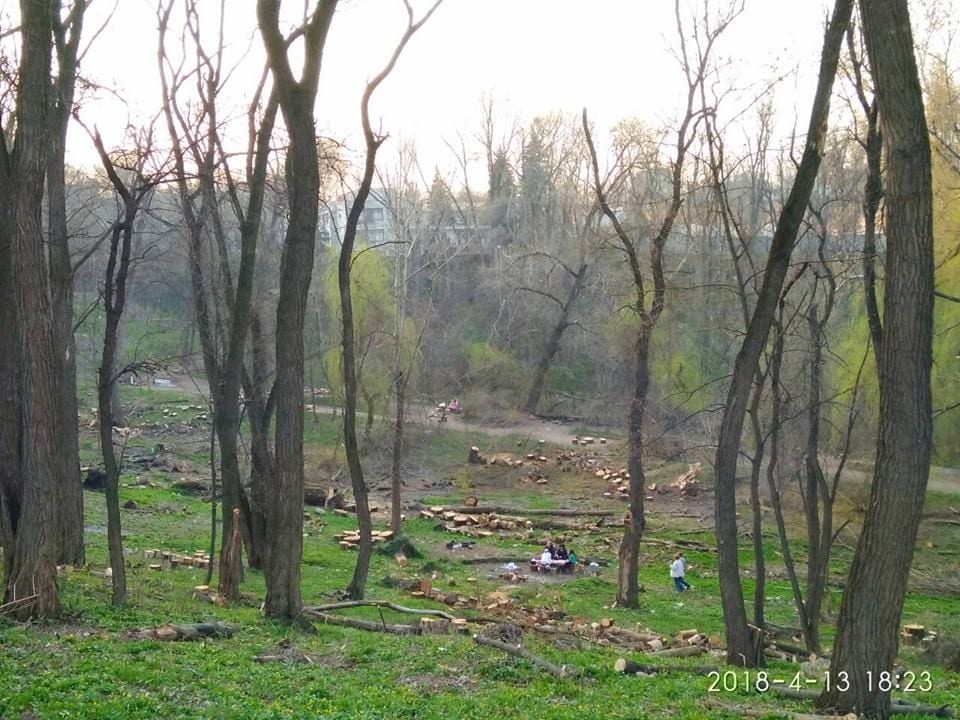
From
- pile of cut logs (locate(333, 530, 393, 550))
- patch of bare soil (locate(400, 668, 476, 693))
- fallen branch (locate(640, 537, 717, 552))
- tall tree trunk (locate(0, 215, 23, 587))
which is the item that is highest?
tall tree trunk (locate(0, 215, 23, 587))

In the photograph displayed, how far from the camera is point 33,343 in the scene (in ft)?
34.0

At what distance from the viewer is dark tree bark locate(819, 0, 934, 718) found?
7848mm

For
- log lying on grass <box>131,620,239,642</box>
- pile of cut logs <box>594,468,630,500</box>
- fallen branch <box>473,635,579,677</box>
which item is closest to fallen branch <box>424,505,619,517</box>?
pile of cut logs <box>594,468,630,500</box>

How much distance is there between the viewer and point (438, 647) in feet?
34.8

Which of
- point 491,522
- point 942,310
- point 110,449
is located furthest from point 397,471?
point 110,449

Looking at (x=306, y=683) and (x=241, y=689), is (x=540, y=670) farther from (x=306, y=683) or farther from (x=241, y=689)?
(x=241, y=689)

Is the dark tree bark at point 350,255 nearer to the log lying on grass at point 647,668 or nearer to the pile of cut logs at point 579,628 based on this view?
the pile of cut logs at point 579,628

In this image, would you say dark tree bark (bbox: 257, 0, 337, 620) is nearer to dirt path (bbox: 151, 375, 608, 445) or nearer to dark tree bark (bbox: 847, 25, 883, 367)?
dark tree bark (bbox: 847, 25, 883, 367)

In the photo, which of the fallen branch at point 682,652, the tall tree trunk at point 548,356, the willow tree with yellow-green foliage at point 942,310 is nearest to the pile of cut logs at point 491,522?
the willow tree with yellow-green foliage at point 942,310

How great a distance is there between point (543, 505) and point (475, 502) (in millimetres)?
2973

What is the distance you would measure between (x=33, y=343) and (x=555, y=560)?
15.4 m

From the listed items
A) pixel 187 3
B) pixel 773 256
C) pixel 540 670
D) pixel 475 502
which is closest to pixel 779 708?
pixel 540 670

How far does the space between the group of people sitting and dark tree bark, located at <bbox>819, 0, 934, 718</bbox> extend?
51.2 ft

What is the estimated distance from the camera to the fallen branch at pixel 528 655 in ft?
31.5
